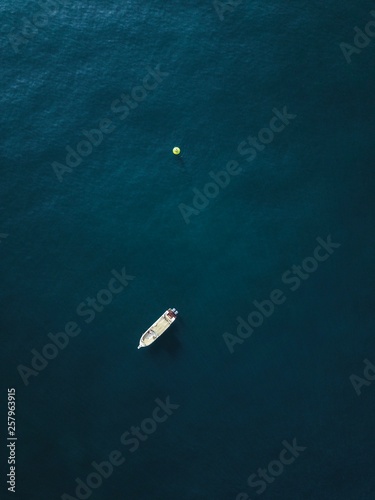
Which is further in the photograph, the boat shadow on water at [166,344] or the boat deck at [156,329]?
the boat shadow on water at [166,344]

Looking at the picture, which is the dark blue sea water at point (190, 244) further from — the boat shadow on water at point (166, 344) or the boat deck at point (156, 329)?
the boat deck at point (156, 329)

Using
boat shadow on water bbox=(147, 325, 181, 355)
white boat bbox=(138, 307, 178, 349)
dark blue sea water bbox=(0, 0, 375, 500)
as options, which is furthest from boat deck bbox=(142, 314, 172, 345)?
dark blue sea water bbox=(0, 0, 375, 500)

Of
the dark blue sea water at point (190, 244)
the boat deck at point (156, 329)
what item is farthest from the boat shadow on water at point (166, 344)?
the boat deck at point (156, 329)

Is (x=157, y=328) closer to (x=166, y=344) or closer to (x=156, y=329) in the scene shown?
(x=156, y=329)

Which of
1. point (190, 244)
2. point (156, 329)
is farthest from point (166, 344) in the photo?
point (190, 244)


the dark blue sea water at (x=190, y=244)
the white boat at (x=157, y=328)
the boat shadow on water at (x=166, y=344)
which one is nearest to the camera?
the dark blue sea water at (x=190, y=244)

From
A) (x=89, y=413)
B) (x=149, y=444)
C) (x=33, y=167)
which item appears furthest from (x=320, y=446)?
(x=33, y=167)

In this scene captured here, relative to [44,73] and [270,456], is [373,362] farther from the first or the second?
[44,73]

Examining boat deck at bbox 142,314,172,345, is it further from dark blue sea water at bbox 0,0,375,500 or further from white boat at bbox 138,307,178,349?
dark blue sea water at bbox 0,0,375,500
